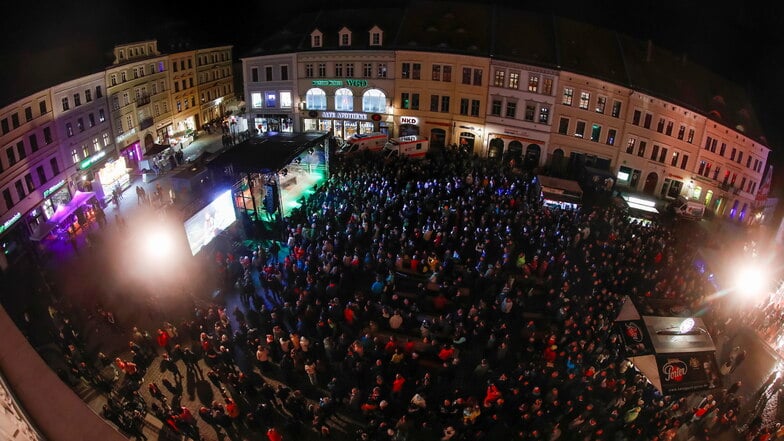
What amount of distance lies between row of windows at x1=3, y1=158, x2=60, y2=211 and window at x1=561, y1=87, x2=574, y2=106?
34683 mm

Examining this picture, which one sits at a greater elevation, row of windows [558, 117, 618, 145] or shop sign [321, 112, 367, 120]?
row of windows [558, 117, 618, 145]

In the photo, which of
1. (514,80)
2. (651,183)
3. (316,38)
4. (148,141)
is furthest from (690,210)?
(148,141)

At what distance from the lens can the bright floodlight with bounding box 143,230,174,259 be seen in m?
22.1

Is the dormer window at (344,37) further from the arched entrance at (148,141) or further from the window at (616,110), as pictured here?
the window at (616,110)

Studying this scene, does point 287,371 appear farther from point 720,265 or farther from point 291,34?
point 291,34

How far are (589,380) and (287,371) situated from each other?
9.74m

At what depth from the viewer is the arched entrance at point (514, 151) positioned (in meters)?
38.2

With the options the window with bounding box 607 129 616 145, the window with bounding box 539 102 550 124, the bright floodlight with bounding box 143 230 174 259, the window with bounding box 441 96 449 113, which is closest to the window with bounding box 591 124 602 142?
the window with bounding box 607 129 616 145

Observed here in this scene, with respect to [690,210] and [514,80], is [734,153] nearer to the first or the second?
[690,210]

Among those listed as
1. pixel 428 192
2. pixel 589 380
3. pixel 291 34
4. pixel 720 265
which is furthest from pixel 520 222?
pixel 291 34

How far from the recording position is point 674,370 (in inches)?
643

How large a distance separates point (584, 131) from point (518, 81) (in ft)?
20.3

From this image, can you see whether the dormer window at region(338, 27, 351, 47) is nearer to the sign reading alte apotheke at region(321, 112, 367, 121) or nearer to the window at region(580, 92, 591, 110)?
the sign reading alte apotheke at region(321, 112, 367, 121)

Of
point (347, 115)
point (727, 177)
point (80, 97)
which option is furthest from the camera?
point (347, 115)
